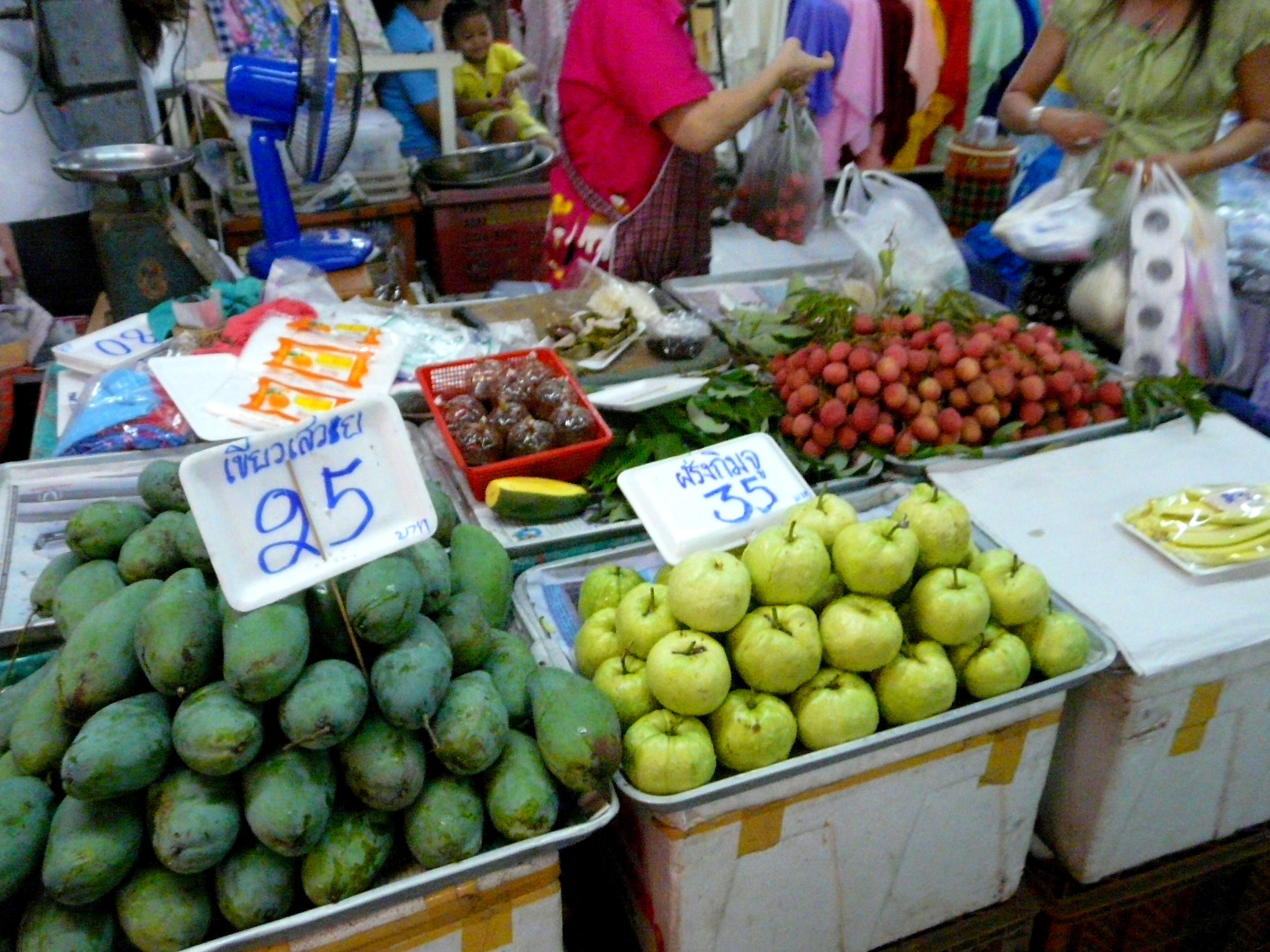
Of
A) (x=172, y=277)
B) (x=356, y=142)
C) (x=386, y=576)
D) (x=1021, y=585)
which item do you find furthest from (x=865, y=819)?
(x=356, y=142)

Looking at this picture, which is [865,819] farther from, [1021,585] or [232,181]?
[232,181]

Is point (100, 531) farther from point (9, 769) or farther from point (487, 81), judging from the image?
point (487, 81)

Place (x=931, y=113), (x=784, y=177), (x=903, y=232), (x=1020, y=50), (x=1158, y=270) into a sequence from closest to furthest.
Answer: (x=1158, y=270) < (x=903, y=232) < (x=784, y=177) < (x=1020, y=50) < (x=931, y=113)

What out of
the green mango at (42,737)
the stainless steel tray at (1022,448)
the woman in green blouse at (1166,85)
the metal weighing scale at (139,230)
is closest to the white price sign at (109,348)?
the metal weighing scale at (139,230)

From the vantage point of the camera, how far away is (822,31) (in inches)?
162

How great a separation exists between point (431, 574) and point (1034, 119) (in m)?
2.34

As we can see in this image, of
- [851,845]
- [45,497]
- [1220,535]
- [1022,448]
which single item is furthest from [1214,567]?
[45,497]

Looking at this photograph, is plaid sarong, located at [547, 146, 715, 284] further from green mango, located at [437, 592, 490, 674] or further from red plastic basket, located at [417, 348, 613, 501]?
green mango, located at [437, 592, 490, 674]

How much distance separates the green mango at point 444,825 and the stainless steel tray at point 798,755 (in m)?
0.19

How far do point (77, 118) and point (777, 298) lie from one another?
2.24 m

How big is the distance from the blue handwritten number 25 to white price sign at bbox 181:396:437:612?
505 mm

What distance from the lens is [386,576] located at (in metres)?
1.02

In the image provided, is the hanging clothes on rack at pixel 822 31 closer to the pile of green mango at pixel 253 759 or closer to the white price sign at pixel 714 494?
the white price sign at pixel 714 494

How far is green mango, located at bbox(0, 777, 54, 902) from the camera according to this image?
35.4 inches
